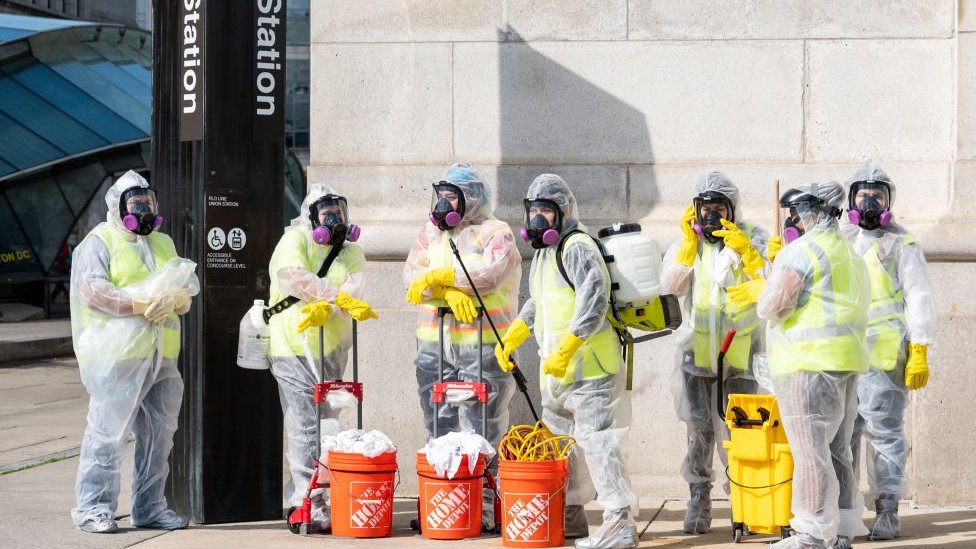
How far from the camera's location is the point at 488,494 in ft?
26.2

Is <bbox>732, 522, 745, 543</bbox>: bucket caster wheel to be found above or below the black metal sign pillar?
below

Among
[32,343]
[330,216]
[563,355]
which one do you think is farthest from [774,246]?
[32,343]

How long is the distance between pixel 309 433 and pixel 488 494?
1.08 metres

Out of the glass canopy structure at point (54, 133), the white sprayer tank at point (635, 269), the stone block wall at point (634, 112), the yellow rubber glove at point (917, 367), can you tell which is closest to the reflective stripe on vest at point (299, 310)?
the stone block wall at point (634, 112)

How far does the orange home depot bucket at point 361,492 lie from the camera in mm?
7613

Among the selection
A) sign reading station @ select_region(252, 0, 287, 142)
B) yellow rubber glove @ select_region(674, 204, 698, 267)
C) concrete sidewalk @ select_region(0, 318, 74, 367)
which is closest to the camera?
yellow rubber glove @ select_region(674, 204, 698, 267)

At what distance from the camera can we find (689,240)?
316 inches

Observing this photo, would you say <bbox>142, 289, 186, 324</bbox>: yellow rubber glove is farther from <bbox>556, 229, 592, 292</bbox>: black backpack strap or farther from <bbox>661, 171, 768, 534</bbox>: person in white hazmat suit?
<bbox>661, 171, 768, 534</bbox>: person in white hazmat suit

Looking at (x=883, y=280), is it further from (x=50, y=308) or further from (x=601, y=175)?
(x=50, y=308)

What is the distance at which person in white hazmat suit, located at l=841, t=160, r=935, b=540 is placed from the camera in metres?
7.79

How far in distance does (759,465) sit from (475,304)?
1.82 meters

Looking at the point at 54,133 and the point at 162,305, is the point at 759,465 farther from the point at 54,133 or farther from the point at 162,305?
the point at 54,133

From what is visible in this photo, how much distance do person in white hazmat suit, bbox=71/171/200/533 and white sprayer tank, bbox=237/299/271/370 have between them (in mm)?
357

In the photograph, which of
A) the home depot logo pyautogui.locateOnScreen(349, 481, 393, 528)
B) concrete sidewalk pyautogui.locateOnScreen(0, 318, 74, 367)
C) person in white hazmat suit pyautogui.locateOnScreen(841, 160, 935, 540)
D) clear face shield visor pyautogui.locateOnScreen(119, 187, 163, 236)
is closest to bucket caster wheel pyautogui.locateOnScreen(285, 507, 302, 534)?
the home depot logo pyautogui.locateOnScreen(349, 481, 393, 528)
